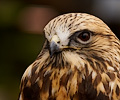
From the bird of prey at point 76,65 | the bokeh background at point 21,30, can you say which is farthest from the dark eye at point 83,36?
the bokeh background at point 21,30

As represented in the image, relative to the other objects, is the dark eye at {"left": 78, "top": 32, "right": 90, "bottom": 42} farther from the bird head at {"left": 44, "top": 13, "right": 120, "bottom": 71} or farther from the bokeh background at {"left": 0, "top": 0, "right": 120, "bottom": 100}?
the bokeh background at {"left": 0, "top": 0, "right": 120, "bottom": 100}

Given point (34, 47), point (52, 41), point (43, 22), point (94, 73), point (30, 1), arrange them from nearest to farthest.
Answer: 1. point (52, 41)
2. point (94, 73)
3. point (34, 47)
4. point (43, 22)
5. point (30, 1)

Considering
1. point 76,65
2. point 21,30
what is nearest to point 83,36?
point 76,65

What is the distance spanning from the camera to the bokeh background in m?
8.55

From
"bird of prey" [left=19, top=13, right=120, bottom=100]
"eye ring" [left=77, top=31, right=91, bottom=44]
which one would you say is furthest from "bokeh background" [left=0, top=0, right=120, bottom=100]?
"eye ring" [left=77, top=31, right=91, bottom=44]

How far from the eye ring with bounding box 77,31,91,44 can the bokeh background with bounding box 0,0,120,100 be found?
460 centimetres

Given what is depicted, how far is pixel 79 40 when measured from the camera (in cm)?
360

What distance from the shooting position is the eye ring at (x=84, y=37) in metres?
3.58

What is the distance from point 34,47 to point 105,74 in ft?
16.4

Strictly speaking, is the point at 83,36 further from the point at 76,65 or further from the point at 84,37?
the point at 76,65

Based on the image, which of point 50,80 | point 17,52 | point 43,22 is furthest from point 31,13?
point 50,80

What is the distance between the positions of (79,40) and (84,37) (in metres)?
0.04

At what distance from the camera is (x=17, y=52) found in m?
8.95

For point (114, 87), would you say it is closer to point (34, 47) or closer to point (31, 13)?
point (34, 47)
